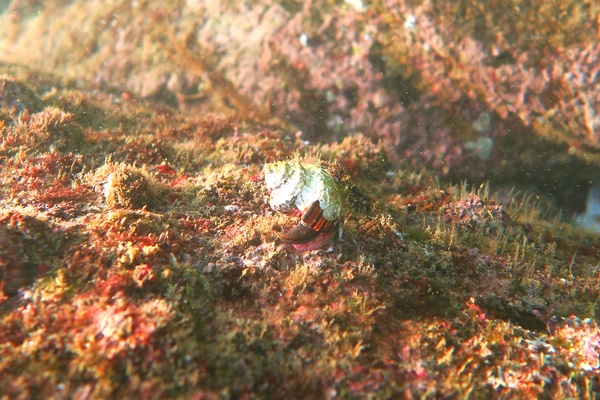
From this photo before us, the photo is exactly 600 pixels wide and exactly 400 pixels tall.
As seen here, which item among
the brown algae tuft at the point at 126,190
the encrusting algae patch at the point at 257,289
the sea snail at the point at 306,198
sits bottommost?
the encrusting algae patch at the point at 257,289

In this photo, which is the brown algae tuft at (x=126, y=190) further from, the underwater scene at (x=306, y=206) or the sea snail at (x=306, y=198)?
the sea snail at (x=306, y=198)

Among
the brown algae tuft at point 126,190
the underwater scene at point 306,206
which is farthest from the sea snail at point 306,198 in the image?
the brown algae tuft at point 126,190

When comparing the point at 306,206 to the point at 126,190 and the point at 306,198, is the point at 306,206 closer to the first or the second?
the point at 306,198

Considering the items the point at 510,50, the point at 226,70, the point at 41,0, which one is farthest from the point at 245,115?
the point at 41,0

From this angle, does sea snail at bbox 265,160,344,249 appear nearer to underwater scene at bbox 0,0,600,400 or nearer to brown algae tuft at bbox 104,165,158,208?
underwater scene at bbox 0,0,600,400

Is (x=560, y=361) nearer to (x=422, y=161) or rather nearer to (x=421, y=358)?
(x=421, y=358)

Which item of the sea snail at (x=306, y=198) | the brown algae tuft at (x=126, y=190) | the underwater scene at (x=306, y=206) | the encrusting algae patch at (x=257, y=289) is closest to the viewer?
the encrusting algae patch at (x=257, y=289)

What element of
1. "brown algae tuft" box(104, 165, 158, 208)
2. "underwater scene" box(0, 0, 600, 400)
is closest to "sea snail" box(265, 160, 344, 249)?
"underwater scene" box(0, 0, 600, 400)
